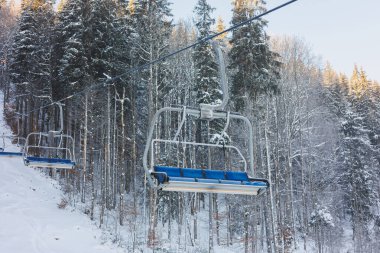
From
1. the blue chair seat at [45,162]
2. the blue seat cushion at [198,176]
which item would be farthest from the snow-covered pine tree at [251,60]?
the blue seat cushion at [198,176]

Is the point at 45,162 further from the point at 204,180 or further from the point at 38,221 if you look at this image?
the point at 38,221

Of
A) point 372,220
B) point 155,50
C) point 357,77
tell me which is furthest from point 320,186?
point 357,77

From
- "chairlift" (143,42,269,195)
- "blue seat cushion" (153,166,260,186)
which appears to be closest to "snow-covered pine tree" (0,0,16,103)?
"chairlift" (143,42,269,195)

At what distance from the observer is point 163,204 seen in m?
25.3

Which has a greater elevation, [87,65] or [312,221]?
[87,65]

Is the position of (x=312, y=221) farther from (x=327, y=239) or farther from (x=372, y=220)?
(x=372, y=220)

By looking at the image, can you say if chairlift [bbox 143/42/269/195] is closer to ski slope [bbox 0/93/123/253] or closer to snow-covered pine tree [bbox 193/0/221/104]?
ski slope [bbox 0/93/123/253]

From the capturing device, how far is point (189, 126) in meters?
25.8

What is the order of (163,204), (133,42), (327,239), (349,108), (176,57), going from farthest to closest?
(349,108), (176,57), (327,239), (163,204), (133,42)

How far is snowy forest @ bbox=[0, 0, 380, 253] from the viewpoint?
21.8m

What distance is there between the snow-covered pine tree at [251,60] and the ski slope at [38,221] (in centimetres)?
1131

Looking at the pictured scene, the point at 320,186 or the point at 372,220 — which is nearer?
the point at 320,186

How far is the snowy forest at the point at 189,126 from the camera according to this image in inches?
859

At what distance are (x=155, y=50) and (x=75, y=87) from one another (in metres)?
6.29
